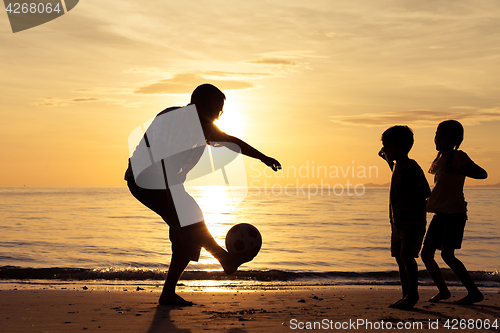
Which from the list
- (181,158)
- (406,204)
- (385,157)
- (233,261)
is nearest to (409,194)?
(406,204)

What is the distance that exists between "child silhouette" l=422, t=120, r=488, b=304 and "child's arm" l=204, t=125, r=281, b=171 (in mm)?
2023

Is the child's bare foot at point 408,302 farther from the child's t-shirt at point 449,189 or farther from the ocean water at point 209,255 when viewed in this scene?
the ocean water at point 209,255

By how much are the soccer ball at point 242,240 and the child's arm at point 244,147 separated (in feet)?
2.66

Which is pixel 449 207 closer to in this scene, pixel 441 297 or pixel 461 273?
pixel 461 273

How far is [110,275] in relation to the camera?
9398 millimetres

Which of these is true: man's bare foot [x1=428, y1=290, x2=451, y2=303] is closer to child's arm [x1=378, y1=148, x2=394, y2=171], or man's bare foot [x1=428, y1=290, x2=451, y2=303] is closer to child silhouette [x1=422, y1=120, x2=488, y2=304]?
child silhouette [x1=422, y1=120, x2=488, y2=304]

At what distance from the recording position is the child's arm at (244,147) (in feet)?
14.1

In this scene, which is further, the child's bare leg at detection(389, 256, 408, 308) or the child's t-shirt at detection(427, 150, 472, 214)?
the child's t-shirt at detection(427, 150, 472, 214)

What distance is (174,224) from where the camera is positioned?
455cm

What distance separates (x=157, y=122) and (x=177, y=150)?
35 centimetres

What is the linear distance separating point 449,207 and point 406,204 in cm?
78

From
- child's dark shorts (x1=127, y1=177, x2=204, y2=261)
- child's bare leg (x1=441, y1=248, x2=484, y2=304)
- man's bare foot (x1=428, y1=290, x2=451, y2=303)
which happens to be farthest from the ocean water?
child's dark shorts (x1=127, y1=177, x2=204, y2=261)

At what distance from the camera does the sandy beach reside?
13.1 feet

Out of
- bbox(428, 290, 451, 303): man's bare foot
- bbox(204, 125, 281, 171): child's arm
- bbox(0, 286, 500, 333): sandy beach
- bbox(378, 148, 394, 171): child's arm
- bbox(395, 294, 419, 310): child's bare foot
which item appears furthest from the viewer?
bbox(428, 290, 451, 303): man's bare foot
